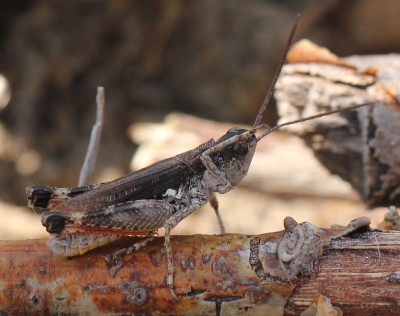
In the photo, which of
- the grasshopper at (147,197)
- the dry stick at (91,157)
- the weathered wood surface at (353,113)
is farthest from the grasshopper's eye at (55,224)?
the weathered wood surface at (353,113)

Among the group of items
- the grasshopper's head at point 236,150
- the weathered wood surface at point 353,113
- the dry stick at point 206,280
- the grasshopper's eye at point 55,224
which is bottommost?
the dry stick at point 206,280

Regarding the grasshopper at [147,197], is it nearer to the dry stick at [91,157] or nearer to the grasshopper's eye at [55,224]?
the grasshopper's eye at [55,224]

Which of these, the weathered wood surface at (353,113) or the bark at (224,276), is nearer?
the bark at (224,276)

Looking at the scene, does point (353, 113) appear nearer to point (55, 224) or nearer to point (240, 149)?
point (240, 149)

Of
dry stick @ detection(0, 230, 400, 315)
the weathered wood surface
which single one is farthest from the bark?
the weathered wood surface

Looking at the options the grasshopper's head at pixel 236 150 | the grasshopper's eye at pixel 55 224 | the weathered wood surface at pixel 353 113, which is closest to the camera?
the grasshopper's eye at pixel 55 224

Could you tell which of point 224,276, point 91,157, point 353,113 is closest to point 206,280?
point 224,276

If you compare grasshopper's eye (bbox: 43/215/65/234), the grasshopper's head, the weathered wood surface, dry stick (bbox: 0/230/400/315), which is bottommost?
dry stick (bbox: 0/230/400/315)

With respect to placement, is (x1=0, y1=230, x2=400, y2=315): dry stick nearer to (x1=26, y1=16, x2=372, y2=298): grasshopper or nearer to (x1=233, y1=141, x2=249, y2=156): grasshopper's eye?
(x1=26, y1=16, x2=372, y2=298): grasshopper
